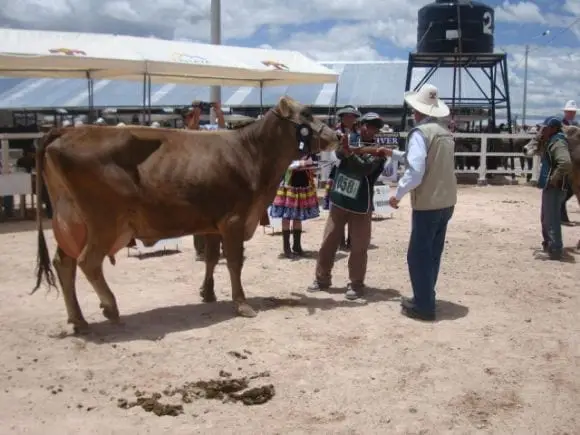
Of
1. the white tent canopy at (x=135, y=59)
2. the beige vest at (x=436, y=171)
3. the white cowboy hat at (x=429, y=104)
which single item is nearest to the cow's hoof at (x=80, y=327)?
the beige vest at (x=436, y=171)

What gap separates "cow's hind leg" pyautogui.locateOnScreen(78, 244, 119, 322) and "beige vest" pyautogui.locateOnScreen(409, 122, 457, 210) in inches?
109

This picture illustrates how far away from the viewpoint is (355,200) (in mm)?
6352

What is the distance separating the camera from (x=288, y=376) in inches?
181

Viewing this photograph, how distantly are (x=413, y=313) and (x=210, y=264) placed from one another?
6.63 feet

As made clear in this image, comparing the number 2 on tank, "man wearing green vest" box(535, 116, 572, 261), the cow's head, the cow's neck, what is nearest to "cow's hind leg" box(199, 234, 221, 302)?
the cow's neck

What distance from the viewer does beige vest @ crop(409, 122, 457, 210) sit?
561 cm

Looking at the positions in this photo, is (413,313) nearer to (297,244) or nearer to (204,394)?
(204,394)

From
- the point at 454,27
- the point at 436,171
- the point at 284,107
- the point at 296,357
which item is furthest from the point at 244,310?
the point at 454,27

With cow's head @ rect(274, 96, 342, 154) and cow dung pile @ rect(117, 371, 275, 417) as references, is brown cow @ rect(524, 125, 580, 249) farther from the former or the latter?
cow dung pile @ rect(117, 371, 275, 417)

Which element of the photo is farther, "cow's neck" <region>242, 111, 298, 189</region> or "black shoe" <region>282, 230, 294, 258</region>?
"black shoe" <region>282, 230, 294, 258</region>

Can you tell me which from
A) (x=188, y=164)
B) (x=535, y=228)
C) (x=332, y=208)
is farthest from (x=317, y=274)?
(x=535, y=228)

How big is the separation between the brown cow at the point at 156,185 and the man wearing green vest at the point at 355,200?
1.25 feet

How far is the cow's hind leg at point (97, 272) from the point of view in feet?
17.5

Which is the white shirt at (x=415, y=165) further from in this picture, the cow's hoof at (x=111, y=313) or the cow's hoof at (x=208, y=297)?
the cow's hoof at (x=111, y=313)
